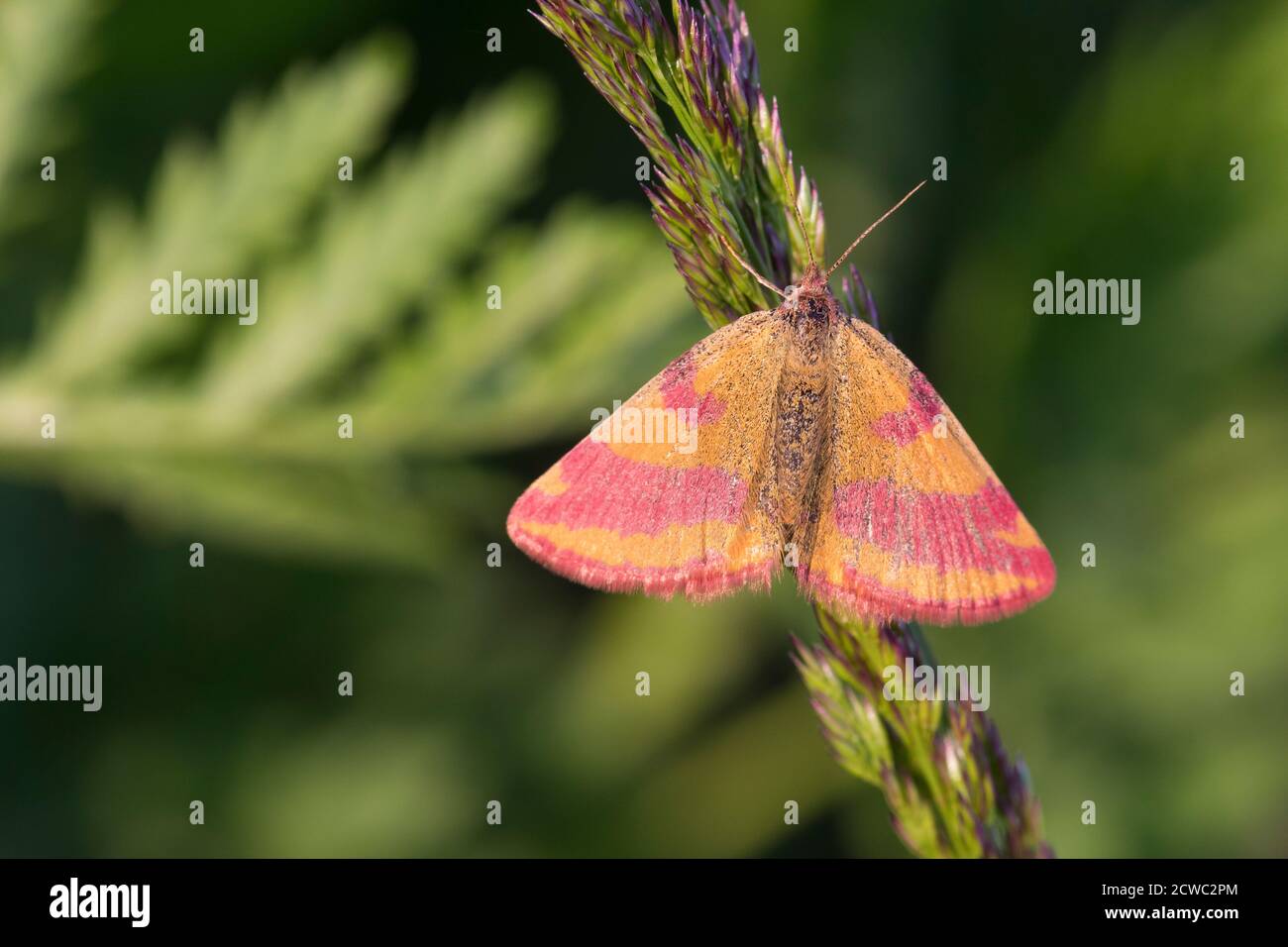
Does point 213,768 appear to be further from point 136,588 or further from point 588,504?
point 588,504

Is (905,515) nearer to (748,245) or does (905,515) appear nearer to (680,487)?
(680,487)

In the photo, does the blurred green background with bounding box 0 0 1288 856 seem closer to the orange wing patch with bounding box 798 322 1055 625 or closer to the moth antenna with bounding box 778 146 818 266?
the orange wing patch with bounding box 798 322 1055 625

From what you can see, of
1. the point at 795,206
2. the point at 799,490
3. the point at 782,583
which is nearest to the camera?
the point at 795,206

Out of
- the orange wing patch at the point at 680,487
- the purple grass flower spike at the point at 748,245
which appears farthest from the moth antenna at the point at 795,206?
the orange wing patch at the point at 680,487

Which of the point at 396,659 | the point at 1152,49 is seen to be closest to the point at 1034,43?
the point at 1152,49

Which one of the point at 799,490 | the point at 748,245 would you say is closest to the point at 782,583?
the point at 799,490
